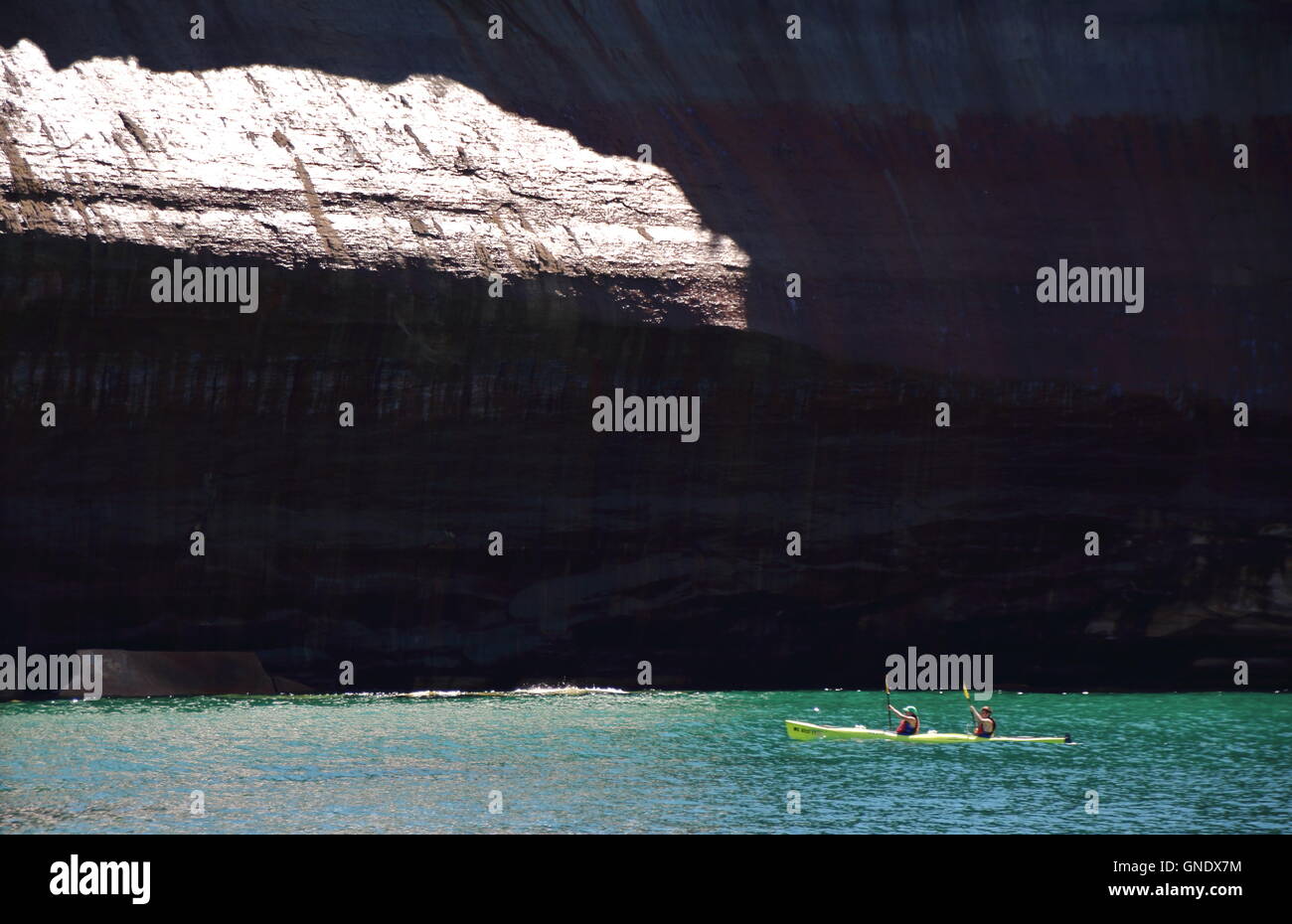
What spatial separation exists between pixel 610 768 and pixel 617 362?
10.6 metres

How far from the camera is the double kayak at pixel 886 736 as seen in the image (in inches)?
803

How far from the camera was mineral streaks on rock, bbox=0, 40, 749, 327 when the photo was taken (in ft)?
83.4

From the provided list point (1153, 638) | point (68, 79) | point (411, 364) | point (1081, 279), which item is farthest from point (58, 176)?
point (1153, 638)

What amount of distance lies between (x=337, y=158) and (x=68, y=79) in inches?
192

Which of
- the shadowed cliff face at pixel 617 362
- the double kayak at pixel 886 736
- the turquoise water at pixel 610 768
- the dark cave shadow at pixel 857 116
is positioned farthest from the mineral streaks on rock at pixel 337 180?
the double kayak at pixel 886 736

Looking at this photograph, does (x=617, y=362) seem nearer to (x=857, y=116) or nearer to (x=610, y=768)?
(x=857, y=116)

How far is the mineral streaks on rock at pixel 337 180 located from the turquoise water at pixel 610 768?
306 inches

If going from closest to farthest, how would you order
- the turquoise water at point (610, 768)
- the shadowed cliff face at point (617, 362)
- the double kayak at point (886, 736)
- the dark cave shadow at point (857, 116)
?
the turquoise water at point (610, 768), the double kayak at point (886, 736), the shadowed cliff face at point (617, 362), the dark cave shadow at point (857, 116)

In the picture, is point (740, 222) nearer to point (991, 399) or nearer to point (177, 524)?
point (991, 399)

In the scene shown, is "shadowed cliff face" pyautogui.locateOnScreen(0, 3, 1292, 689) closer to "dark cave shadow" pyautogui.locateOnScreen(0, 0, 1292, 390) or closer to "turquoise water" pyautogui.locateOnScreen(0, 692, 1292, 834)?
"dark cave shadow" pyautogui.locateOnScreen(0, 0, 1292, 390)

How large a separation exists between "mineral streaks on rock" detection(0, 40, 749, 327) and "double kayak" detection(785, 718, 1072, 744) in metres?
8.96

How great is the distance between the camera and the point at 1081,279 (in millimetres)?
28797

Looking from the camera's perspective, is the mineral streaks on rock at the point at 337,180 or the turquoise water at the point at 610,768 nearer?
the turquoise water at the point at 610,768

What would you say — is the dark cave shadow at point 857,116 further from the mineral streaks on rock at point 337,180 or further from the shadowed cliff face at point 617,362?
the mineral streaks on rock at point 337,180
